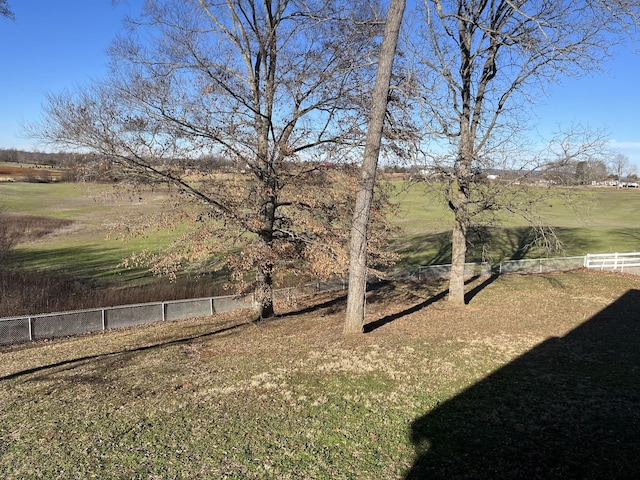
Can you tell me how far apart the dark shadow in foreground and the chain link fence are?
776cm

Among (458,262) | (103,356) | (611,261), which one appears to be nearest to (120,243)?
(103,356)

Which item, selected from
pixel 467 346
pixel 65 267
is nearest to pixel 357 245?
pixel 467 346

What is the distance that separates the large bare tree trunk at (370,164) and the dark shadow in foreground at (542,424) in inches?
136

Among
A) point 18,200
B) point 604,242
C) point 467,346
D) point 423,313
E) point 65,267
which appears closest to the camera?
point 467,346

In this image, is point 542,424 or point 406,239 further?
point 406,239

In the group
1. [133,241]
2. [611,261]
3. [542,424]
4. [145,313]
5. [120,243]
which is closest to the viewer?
[542,424]

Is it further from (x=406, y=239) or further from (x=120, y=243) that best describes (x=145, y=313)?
(x=406, y=239)

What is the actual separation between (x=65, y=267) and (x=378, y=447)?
86.4ft

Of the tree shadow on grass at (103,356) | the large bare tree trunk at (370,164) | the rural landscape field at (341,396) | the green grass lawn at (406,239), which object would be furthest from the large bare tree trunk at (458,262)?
the tree shadow on grass at (103,356)

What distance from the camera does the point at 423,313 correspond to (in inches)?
512

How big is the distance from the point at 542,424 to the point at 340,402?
269cm

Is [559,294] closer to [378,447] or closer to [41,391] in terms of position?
[378,447]

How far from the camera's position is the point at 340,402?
258 inches

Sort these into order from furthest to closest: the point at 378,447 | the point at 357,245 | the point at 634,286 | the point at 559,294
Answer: the point at 634,286 → the point at 559,294 → the point at 357,245 → the point at 378,447
